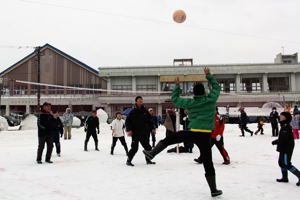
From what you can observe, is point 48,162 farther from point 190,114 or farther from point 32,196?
point 190,114

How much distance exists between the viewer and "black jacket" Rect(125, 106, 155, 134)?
7.66 m

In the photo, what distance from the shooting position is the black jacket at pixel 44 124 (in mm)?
7992

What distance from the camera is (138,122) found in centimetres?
766

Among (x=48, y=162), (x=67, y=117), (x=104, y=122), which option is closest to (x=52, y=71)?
(x=104, y=122)

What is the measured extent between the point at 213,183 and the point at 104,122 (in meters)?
27.3

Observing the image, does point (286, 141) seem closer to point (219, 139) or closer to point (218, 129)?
point (219, 139)

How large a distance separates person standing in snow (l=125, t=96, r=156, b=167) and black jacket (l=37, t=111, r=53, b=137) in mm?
2270

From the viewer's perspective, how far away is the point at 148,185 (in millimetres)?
5359

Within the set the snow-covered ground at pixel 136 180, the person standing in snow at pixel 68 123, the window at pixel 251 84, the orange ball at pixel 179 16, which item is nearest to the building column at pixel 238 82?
the window at pixel 251 84

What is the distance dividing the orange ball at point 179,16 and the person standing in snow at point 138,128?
22.8ft

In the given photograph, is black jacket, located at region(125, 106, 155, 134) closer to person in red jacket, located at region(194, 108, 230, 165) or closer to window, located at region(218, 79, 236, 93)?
person in red jacket, located at region(194, 108, 230, 165)

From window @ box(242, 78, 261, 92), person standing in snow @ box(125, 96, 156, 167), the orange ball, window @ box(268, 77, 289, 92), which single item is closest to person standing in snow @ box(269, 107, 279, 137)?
the orange ball

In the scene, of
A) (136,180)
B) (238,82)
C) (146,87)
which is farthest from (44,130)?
(238,82)

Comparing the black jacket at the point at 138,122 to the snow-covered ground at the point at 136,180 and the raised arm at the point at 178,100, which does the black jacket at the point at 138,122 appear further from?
the raised arm at the point at 178,100
